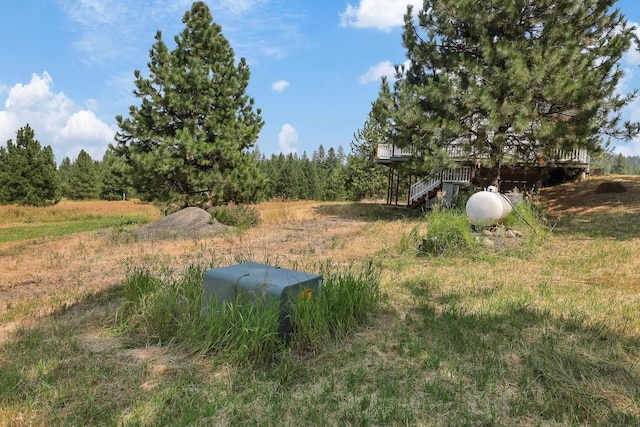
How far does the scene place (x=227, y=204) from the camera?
14008 mm

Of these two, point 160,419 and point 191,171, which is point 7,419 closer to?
point 160,419

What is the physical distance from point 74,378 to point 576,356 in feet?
11.8

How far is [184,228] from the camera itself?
10.7 m

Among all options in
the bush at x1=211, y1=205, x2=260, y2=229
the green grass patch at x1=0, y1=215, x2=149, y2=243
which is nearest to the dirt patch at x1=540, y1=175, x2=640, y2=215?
the bush at x1=211, y1=205, x2=260, y2=229

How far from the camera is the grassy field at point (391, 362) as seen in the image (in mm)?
2211

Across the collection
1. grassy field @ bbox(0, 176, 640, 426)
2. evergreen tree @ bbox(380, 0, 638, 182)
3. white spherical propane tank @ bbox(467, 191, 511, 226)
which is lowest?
grassy field @ bbox(0, 176, 640, 426)

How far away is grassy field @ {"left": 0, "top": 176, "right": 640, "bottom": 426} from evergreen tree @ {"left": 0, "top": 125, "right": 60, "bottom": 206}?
23.3 metres

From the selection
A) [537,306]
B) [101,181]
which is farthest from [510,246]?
[101,181]

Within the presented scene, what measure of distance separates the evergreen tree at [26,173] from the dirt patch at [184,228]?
1881cm

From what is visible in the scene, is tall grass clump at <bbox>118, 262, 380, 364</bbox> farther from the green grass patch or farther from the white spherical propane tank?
the green grass patch

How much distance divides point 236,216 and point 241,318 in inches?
404

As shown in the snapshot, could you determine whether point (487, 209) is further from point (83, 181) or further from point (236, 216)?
point (83, 181)

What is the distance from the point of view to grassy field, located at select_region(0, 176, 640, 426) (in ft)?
7.25

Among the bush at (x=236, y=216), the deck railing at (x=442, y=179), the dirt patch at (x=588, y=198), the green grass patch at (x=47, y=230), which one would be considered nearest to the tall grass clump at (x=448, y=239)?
the dirt patch at (x=588, y=198)
